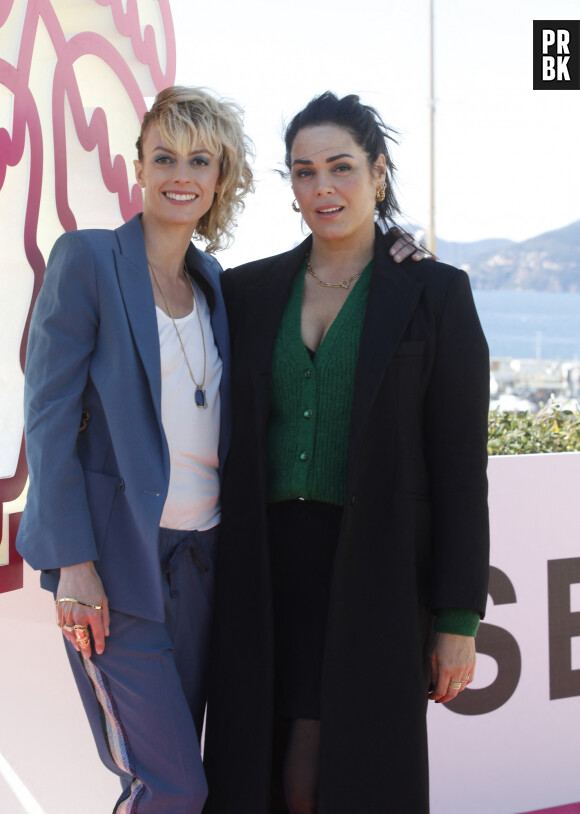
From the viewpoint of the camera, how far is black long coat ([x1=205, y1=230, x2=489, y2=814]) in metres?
1.92

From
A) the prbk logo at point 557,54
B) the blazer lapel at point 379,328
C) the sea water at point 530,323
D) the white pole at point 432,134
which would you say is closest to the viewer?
the blazer lapel at point 379,328

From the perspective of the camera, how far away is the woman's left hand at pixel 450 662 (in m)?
1.99

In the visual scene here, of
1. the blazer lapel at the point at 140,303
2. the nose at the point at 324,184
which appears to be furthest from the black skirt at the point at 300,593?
the nose at the point at 324,184

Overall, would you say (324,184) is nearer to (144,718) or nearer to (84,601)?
(84,601)

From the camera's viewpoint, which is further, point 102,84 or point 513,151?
point 513,151

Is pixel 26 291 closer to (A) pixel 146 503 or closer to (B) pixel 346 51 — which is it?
(A) pixel 146 503

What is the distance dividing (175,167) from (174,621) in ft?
3.43

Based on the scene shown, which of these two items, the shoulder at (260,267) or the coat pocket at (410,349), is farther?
the shoulder at (260,267)

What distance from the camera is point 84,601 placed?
5.85 feet

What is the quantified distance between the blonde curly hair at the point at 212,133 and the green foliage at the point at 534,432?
1786 mm

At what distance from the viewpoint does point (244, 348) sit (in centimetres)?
206

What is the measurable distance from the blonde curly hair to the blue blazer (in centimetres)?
36

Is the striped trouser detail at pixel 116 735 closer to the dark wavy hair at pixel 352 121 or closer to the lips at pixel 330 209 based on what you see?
the lips at pixel 330 209

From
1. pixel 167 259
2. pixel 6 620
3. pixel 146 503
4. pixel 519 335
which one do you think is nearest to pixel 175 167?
pixel 167 259
